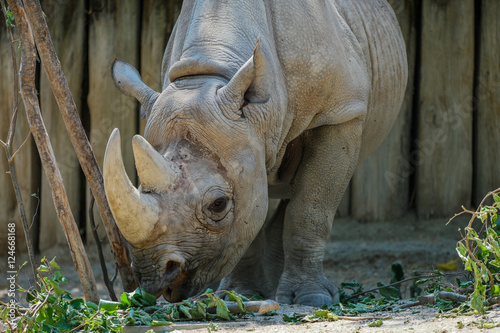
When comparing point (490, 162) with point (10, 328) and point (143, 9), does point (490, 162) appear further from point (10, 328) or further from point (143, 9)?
point (10, 328)

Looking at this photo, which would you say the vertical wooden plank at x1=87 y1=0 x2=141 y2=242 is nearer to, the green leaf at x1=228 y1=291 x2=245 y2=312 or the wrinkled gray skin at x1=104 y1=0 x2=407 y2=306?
the wrinkled gray skin at x1=104 y1=0 x2=407 y2=306

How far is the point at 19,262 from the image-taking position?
304 inches

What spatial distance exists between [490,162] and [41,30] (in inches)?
192

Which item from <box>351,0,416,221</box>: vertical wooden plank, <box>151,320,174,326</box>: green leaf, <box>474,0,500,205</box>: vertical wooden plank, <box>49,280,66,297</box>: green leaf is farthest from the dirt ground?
<box>49,280,66,297</box>: green leaf

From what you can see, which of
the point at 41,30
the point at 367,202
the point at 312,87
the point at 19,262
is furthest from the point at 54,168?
the point at 367,202

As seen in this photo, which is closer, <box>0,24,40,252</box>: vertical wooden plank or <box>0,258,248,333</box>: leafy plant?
<box>0,258,248,333</box>: leafy plant

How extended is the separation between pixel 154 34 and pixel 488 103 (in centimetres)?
317

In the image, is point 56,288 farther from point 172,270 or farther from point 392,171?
point 392,171

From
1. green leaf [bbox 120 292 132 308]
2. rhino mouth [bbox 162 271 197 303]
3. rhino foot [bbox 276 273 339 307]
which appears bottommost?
rhino foot [bbox 276 273 339 307]

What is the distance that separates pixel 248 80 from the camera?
14.7 ft

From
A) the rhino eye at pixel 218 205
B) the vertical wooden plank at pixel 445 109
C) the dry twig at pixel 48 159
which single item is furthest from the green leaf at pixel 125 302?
the vertical wooden plank at pixel 445 109

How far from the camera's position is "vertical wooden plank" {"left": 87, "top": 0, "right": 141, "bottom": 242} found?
781 centimetres

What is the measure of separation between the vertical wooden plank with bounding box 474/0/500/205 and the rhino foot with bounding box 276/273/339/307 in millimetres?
3077

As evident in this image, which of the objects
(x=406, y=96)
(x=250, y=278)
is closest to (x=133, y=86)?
(x=250, y=278)
